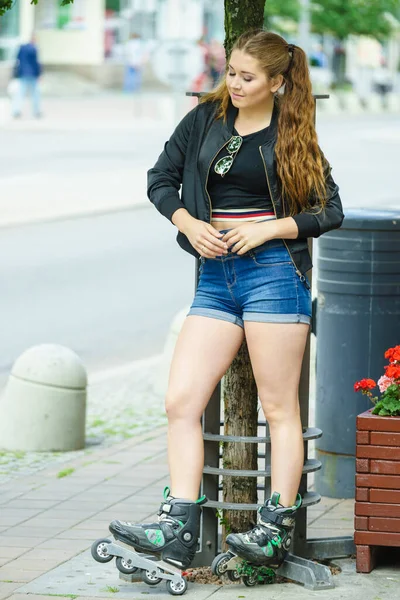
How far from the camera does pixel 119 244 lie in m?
17.0

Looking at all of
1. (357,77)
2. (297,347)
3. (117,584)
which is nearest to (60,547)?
(117,584)

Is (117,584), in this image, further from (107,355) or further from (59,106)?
(59,106)

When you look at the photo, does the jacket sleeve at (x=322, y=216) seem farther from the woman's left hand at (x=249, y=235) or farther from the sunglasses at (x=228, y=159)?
the sunglasses at (x=228, y=159)

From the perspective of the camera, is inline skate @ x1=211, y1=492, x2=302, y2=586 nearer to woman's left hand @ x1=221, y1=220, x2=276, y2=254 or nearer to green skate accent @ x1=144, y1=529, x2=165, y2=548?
green skate accent @ x1=144, y1=529, x2=165, y2=548

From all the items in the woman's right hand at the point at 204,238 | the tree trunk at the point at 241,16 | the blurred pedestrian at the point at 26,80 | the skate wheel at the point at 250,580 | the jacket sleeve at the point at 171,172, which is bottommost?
the skate wheel at the point at 250,580

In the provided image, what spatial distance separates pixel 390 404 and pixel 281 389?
434 mm

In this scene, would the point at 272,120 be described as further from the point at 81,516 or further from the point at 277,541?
the point at 81,516

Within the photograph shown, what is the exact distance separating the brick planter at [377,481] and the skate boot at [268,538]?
27cm

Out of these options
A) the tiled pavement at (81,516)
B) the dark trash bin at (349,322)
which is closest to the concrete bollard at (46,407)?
the tiled pavement at (81,516)

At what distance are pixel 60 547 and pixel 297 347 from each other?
4.65 feet

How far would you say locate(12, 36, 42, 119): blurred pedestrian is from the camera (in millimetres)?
35531

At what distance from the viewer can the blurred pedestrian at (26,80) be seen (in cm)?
3553

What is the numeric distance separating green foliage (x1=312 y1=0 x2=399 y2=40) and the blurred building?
448 centimetres

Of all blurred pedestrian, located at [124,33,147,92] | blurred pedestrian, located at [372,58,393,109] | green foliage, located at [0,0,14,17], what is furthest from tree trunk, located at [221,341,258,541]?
blurred pedestrian, located at [372,58,393,109]
